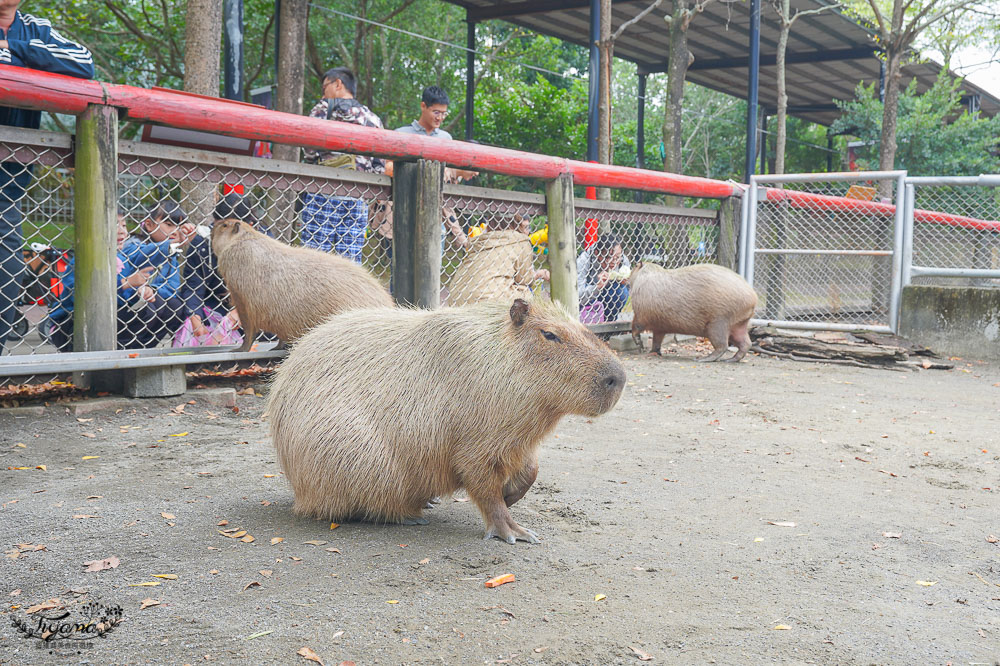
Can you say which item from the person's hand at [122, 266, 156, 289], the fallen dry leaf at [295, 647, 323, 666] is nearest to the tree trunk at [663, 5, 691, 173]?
the person's hand at [122, 266, 156, 289]

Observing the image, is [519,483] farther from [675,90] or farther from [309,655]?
[675,90]

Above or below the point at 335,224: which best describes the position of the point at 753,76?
above

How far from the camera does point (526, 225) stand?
19.1 feet

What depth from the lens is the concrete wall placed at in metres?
6.94

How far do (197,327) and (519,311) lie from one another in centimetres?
281

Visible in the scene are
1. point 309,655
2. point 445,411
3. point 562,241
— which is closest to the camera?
point 309,655

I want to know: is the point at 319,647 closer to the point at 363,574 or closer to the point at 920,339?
the point at 363,574

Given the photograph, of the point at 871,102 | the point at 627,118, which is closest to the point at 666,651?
the point at 871,102

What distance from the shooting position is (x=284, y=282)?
4211mm

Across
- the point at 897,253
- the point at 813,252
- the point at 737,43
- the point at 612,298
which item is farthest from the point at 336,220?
the point at 737,43

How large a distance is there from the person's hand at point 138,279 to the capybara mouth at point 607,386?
8.76ft

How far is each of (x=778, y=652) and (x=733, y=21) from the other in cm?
1509

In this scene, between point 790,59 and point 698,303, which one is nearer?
point 698,303

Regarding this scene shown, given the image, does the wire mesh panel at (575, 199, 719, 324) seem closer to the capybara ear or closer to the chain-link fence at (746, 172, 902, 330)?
the chain-link fence at (746, 172, 902, 330)
